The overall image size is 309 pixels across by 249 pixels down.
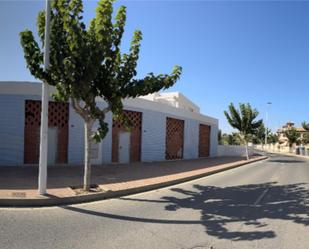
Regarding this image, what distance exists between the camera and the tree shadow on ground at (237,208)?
6470 millimetres

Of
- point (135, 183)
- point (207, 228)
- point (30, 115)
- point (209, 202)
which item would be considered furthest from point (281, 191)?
point (30, 115)

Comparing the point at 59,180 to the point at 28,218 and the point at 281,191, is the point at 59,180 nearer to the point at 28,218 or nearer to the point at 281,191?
the point at 28,218

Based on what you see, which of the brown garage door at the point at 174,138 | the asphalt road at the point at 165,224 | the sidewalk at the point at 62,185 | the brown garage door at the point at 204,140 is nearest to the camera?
the asphalt road at the point at 165,224

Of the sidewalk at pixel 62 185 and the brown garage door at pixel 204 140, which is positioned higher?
the brown garage door at pixel 204 140

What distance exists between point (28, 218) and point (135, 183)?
5289 mm

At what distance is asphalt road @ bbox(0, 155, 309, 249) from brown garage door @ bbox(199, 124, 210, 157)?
2185 cm

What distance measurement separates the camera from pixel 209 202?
928 cm

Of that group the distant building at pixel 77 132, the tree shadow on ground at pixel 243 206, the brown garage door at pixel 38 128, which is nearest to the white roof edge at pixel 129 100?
the distant building at pixel 77 132

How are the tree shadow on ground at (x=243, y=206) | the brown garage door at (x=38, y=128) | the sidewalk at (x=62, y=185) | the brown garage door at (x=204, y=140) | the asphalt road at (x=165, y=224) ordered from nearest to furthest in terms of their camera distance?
the asphalt road at (x=165, y=224), the tree shadow on ground at (x=243, y=206), the sidewalk at (x=62, y=185), the brown garage door at (x=38, y=128), the brown garage door at (x=204, y=140)

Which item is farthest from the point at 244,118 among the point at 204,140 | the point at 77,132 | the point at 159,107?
the point at 77,132

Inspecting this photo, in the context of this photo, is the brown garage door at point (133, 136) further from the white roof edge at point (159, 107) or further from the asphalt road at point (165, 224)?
the asphalt road at point (165, 224)

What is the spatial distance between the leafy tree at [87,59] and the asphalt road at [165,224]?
2.44 metres

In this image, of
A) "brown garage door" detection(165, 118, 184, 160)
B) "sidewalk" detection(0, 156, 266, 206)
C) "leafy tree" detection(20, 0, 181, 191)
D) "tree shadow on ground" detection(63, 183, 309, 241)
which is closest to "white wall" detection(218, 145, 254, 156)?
"brown garage door" detection(165, 118, 184, 160)

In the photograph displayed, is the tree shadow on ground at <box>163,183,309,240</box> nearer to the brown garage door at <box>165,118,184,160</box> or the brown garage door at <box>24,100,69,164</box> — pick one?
the brown garage door at <box>24,100,69,164</box>
